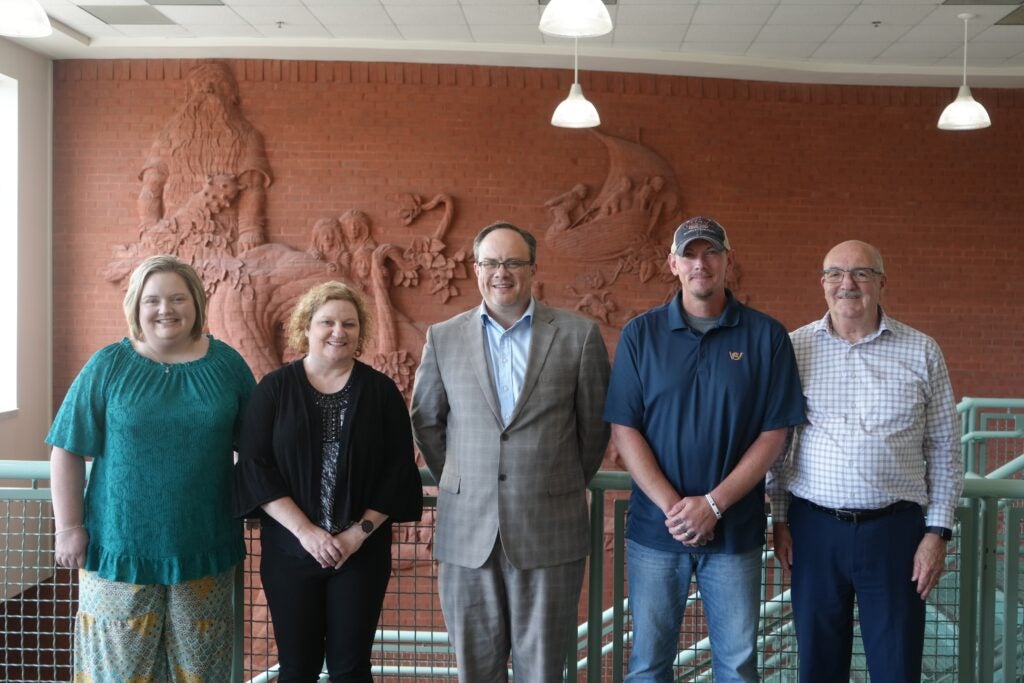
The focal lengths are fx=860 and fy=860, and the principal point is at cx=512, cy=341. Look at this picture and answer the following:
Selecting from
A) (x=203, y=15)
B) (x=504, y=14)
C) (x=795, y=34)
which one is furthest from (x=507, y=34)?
(x=203, y=15)

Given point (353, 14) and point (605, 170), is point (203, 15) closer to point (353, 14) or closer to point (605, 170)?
point (353, 14)

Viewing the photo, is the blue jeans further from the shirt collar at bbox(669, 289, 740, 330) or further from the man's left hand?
the shirt collar at bbox(669, 289, 740, 330)

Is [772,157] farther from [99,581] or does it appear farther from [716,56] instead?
[99,581]

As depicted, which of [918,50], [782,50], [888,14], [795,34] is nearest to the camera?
[888,14]

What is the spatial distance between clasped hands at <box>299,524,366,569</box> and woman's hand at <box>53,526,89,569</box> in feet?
2.12

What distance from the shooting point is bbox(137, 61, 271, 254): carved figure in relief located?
25.5ft

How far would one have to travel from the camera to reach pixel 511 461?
2.41 meters

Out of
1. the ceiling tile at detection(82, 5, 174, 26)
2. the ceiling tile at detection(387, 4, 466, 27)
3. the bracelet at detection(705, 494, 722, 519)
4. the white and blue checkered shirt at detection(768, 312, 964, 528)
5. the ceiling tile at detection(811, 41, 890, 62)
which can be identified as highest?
the ceiling tile at detection(82, 5, 174, 26)

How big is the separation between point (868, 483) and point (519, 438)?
0.99 meters

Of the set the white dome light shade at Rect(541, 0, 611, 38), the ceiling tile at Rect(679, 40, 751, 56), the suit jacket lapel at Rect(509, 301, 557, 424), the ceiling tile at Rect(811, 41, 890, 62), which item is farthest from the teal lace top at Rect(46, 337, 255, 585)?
the ceiling tile at Rect(811, 41, 890, 62)

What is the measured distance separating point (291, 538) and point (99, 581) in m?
0.57

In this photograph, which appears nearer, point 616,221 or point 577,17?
point 577,17

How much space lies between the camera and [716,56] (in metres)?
7.68

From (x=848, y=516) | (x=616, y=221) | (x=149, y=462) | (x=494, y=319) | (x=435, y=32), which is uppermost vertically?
(x=435, y=32)
